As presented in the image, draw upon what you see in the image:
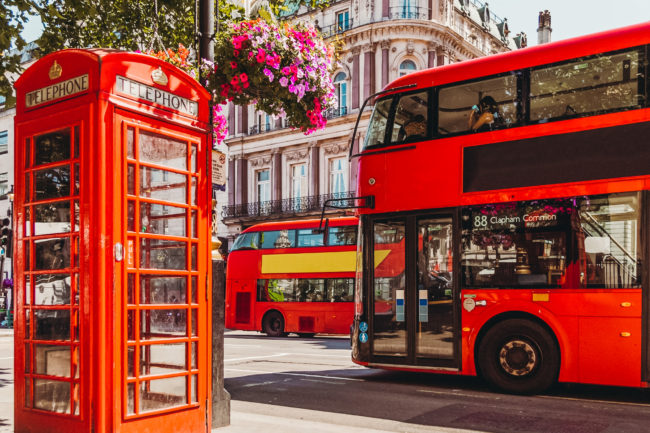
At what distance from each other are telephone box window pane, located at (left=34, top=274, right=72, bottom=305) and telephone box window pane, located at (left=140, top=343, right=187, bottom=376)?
68cm

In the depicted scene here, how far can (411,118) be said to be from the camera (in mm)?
9781

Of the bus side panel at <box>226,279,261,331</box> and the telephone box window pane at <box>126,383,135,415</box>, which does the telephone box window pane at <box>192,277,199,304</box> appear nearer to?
the telephone box window pane at <box>126,383,135,415</box>

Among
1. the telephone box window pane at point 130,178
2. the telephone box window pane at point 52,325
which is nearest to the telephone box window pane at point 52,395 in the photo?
the telephone box window pane at point 52,325

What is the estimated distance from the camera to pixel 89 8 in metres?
8.73

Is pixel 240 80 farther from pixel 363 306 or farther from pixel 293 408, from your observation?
pixel 363 306

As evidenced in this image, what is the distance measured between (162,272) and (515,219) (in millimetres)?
5408

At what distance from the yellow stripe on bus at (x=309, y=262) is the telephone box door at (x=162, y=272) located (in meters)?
14.1

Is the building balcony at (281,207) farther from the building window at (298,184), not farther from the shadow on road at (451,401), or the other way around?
the shadow on road at (451,401)

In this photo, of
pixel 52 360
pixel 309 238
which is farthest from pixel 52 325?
pixel 309 238

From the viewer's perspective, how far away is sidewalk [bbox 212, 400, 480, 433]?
6141mm

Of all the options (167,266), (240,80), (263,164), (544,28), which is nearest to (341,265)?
(240,80)

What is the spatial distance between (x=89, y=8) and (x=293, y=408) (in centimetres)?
584

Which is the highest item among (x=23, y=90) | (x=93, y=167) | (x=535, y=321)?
(x=23, y=90)

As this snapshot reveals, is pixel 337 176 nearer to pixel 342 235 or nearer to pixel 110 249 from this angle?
pixel 342 235
